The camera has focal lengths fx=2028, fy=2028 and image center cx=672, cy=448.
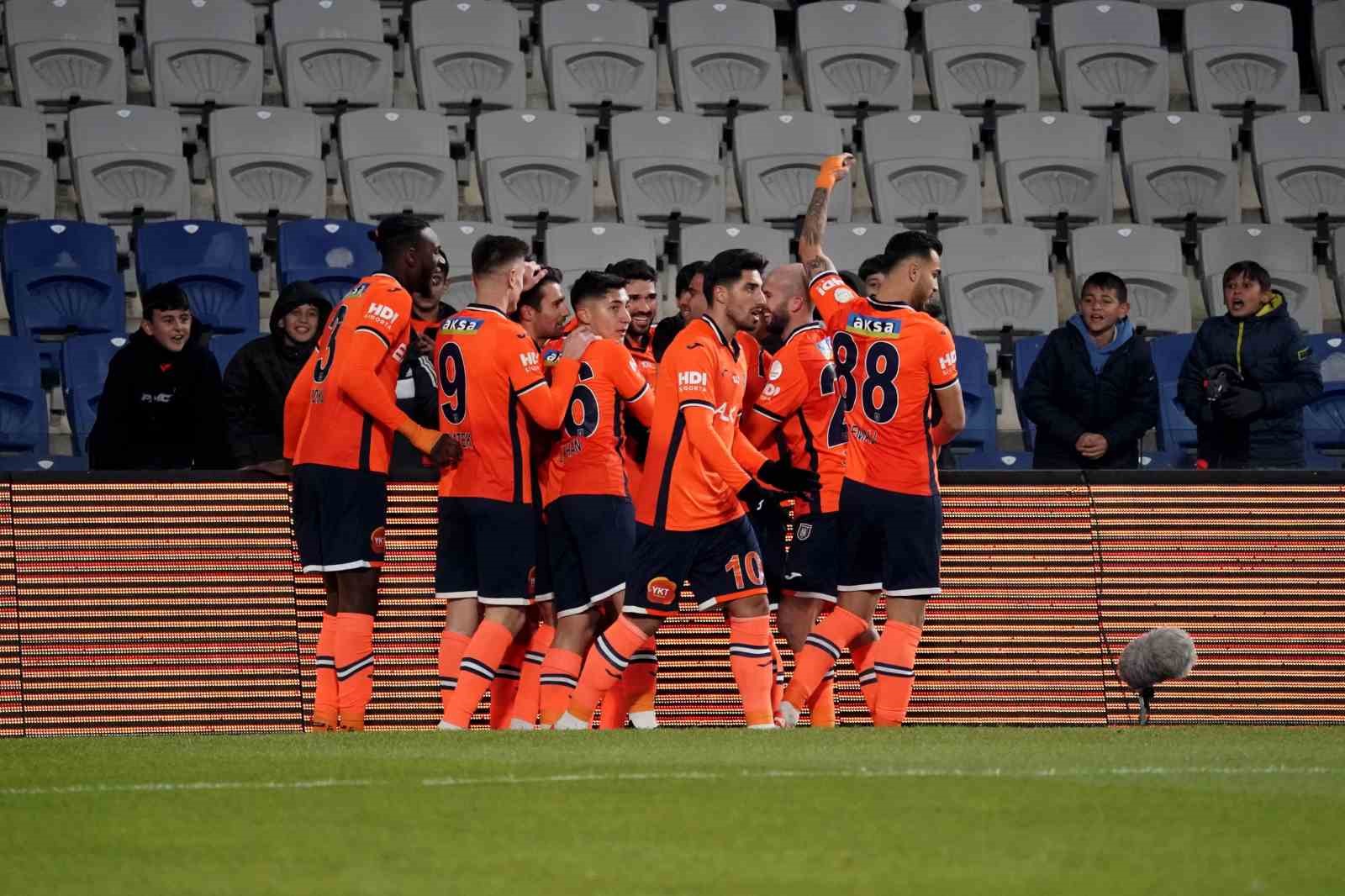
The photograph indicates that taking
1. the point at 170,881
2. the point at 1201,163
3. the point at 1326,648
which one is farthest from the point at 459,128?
the point at 170,881

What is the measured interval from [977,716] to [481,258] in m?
3.53

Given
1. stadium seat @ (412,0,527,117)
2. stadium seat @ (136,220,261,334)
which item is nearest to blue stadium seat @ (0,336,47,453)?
stadium seat @ (136,220,261,334)

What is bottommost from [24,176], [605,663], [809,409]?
[605,663]

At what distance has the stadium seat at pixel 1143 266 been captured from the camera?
15.1 metres

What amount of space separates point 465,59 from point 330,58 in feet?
3.54

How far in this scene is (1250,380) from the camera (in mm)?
11453

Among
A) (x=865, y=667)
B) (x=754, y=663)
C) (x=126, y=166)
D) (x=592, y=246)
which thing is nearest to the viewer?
(x=754, y=663)

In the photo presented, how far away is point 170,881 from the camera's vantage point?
4.95m

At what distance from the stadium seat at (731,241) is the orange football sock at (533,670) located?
5549 mm

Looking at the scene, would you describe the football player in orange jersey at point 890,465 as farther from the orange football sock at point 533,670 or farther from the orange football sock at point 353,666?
the orange football sock at point 353,666

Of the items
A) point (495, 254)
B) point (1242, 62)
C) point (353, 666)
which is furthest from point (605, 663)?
point (1242, 62)

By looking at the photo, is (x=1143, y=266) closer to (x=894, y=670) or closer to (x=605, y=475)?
(x=894, y=670)

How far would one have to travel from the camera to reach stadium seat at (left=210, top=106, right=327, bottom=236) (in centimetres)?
1516

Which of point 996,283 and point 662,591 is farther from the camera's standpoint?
point 996,283
